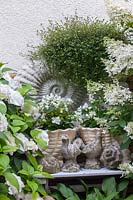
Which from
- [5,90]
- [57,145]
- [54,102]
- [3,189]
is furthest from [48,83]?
[3,189]

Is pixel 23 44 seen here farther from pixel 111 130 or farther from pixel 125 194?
pixel 125 194

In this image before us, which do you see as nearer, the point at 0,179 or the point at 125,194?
the point at 0,179

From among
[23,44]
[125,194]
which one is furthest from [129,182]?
[23,44]

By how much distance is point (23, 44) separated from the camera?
9.08 ft

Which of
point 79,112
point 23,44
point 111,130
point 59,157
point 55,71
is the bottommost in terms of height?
point 59,157

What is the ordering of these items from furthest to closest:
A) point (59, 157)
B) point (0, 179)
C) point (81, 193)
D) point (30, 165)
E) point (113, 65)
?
point (81, 193) < point (59, 157) < point (113, 65) < point (30, 165) < point (0, 179)

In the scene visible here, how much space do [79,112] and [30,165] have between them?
0.59 metres

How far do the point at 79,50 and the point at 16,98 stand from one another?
0.69 meters

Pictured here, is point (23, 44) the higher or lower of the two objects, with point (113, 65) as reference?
higher

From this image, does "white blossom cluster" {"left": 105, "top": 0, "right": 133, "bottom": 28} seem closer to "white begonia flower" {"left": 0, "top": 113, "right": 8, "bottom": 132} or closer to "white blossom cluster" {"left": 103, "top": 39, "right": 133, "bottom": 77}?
"white blossom cluster" {"left": 103, "top": 39, "right": 133, "bottom": 77}

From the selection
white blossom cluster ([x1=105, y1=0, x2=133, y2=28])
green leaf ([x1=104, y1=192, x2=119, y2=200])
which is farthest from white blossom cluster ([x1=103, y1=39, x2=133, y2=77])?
green leaf ([x1=104, y1=192, x2=119, y2=200])

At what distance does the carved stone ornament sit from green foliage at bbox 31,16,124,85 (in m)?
0.34

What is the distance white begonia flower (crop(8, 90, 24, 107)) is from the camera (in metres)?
1.73

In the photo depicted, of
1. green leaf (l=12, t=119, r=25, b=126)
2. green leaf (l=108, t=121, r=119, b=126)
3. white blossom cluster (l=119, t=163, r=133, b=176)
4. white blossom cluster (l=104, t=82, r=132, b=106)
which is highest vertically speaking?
white blossom cluster (l=104, t=82, r=132, b=106)
